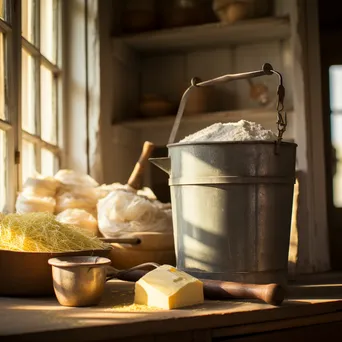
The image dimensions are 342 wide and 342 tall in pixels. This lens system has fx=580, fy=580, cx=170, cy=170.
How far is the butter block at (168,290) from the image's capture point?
4.50 feet

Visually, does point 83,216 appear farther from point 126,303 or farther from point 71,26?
point 71,26

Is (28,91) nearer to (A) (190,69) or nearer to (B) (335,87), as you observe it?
(A) (190,69)

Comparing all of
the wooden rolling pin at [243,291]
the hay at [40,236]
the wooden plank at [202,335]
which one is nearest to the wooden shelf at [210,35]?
the hay at [40,236]

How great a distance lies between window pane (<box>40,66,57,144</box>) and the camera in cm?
261

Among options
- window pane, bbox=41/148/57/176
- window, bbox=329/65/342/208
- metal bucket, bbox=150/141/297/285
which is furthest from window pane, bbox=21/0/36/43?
window, bbox=329/65/342/208

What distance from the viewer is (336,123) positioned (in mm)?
3729

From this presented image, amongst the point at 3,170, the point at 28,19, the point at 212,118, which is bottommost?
the point at 3,170

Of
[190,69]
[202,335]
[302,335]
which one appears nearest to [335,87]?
[190,69]

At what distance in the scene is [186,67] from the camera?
3.08 m

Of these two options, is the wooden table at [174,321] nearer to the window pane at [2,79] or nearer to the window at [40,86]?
the window pane at [2,79]

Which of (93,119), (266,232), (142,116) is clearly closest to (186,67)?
(142,116)

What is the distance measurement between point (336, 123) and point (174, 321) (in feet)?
9.11

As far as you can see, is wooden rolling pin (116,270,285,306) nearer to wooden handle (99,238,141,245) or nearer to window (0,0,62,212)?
wooden handle (99,238,141,245)

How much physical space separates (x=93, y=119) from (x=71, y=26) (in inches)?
18.2
